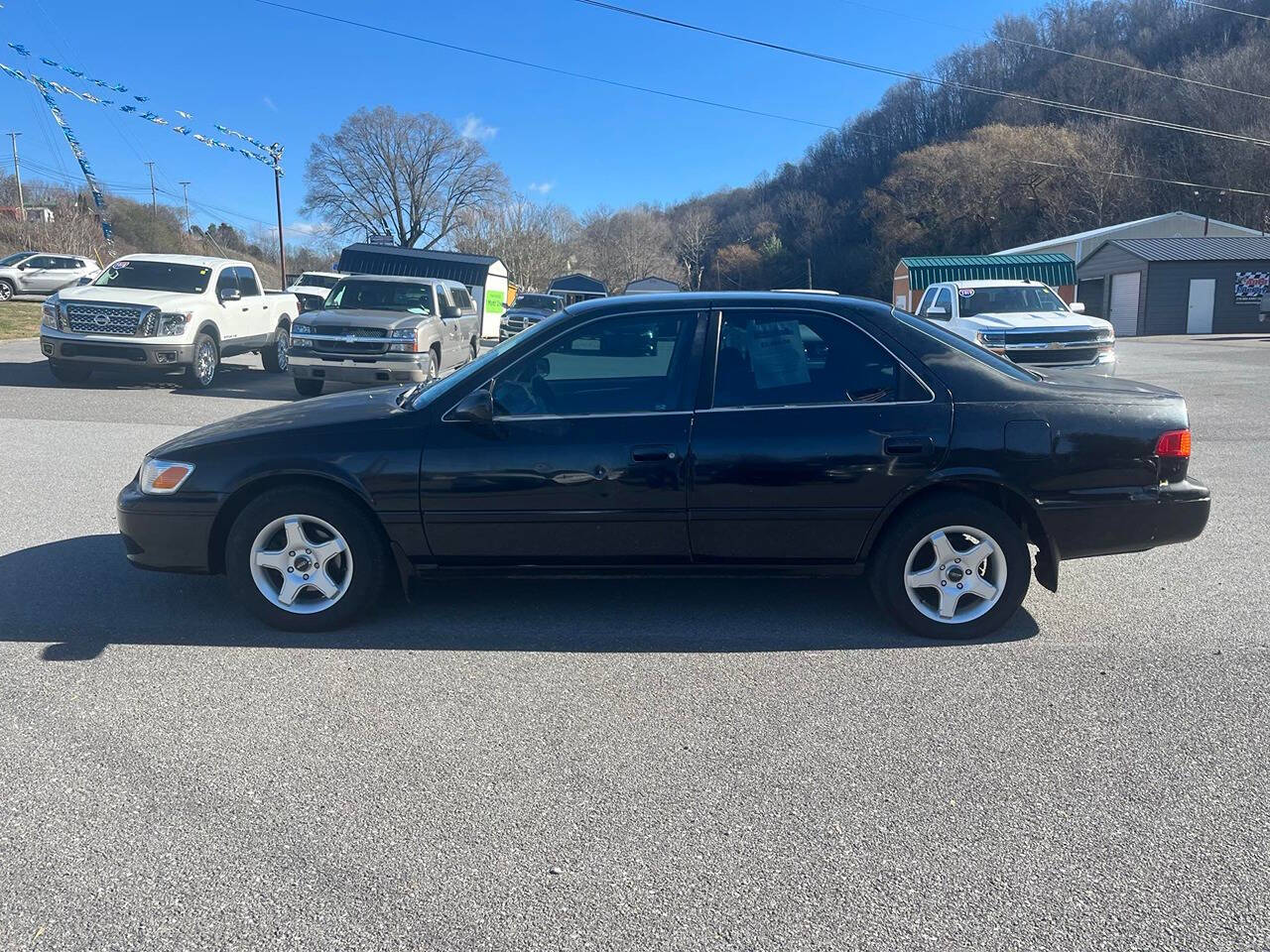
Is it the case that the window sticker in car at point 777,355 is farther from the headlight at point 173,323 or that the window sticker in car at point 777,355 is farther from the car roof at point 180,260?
the car roof at point 180,260

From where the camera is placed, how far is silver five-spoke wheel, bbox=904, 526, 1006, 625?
4547mm

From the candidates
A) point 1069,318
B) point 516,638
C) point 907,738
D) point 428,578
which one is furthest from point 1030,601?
point 1069,318

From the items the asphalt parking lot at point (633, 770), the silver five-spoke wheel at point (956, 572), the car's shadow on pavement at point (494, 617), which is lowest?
the asphalt parking lot at point (633, 770)

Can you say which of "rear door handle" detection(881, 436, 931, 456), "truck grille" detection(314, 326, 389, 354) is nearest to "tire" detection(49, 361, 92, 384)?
"truck grille" detection(314, 326, 389, 354)

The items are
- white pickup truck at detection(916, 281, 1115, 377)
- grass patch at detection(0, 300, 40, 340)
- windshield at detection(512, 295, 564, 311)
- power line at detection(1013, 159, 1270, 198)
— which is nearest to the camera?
white pickup truck at detection(916, 281, 1115, 377)

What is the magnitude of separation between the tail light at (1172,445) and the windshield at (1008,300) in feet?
41.2

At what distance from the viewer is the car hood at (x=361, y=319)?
526 inches

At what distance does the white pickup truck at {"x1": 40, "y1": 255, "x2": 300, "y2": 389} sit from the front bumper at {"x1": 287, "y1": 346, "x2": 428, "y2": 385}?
79.2 inches

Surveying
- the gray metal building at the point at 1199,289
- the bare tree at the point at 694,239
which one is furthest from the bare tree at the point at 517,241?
the gray metal building at the point at 1199,289

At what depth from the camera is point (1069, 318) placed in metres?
15.3

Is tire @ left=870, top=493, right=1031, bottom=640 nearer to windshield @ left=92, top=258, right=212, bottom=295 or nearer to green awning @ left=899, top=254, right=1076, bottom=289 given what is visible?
windshield @ left=92, top=258, right=212, bottom=295

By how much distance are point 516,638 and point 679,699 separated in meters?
1.00

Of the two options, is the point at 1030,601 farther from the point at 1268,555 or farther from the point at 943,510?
the point at 1268,555

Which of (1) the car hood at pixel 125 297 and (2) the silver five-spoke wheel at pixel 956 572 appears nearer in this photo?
(2) the silver five-spoke wheel at pixel 956 572
